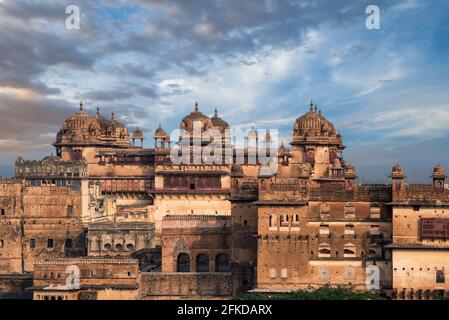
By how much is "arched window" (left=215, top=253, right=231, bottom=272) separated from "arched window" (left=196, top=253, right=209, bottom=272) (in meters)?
1.09

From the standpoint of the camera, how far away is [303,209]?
50688 millimetres

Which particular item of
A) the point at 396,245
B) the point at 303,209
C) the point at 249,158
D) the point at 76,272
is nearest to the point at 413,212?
the point at 396,245

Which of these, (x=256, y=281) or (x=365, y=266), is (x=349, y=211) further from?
(x=256, y=281)

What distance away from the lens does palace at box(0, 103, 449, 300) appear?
49.6 meters

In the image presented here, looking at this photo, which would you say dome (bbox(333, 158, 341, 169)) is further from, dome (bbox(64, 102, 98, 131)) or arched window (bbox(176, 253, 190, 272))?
dome (bbox(64, 102, 98, 131))

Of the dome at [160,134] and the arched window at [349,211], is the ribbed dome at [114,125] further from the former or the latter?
the arched window at [349,211]

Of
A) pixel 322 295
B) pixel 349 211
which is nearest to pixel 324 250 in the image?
pixel 349 211

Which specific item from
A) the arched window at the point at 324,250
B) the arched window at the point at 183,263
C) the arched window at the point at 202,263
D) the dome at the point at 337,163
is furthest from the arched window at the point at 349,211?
the dome at the point at 337,163

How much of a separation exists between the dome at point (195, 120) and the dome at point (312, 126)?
9.58 meters

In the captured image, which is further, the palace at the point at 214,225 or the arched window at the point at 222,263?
the arched window at the point at 222,263

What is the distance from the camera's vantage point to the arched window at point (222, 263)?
59094 millimetres

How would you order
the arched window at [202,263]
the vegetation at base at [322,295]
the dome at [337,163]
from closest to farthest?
1. the vegetation at base at [322,295]
2. the arched window at [202,263]
3. the dome at [337,163]

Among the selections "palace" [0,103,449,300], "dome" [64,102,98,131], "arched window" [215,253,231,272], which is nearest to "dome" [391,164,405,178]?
"palace" [0,103,449,300]

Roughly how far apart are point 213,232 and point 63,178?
66.7ft
